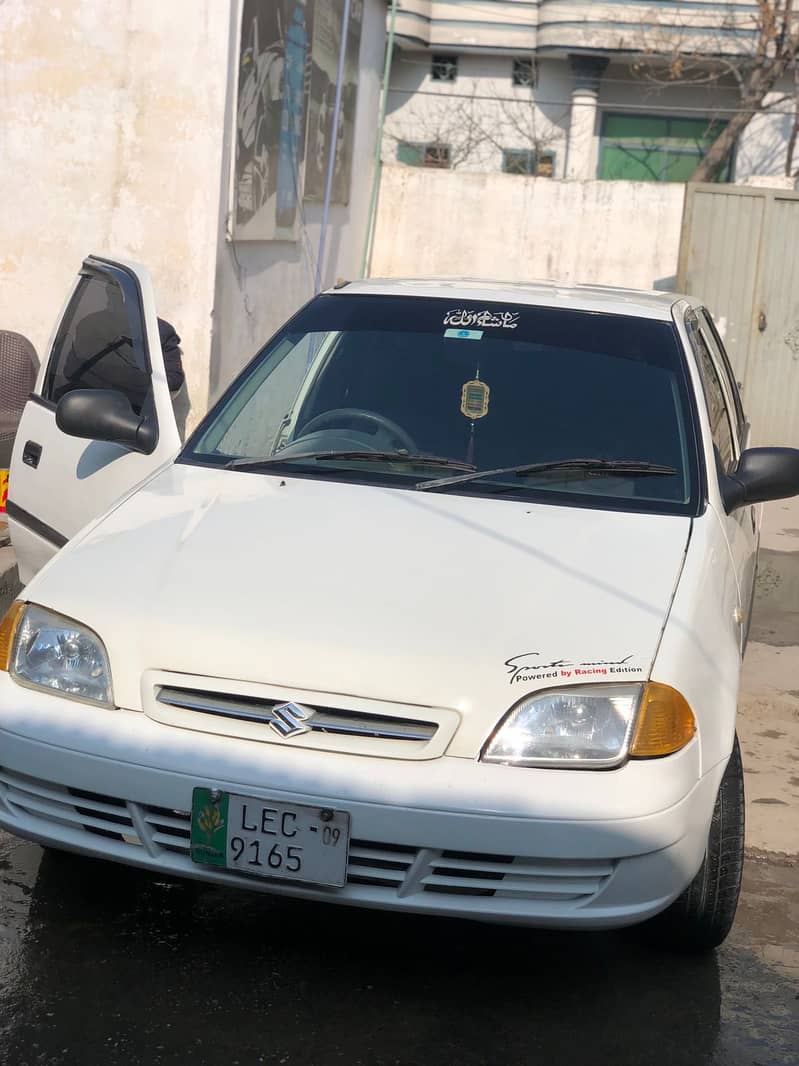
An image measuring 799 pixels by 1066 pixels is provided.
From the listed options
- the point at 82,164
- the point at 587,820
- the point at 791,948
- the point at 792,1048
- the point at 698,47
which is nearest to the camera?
the point at 587,820

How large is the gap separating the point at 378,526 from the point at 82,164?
5881 millimetres

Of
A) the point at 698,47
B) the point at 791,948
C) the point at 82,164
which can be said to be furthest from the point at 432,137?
the point at 791,948

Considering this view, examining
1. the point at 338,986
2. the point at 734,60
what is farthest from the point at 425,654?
the point at 734,60

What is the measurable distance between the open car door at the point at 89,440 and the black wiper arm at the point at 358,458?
47 centimetres

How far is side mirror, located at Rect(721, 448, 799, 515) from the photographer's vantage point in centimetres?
401

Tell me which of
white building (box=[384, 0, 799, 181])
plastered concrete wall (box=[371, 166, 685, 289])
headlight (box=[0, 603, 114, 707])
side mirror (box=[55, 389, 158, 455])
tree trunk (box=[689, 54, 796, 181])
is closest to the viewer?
headlight (box=[0, 603, 114, 707])

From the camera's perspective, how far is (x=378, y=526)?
11.6 ft

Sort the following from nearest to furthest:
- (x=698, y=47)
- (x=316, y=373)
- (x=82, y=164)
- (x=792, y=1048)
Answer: (x=792, y=1048) < (x=316, y=373) < (x=82, y=164) < (x=698, y=47)

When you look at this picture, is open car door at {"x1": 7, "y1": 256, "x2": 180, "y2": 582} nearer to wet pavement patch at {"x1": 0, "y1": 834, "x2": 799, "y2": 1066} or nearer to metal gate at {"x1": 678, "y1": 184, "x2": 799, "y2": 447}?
wet pavement patch at {"x1": 0, "y1": 834, "x2": 799, "y2": 1066}

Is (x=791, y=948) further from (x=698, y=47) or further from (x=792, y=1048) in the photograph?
(x=698, y=47)

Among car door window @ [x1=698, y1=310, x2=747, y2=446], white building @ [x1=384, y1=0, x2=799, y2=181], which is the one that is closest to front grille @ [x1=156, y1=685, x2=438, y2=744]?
car door window @ [x1=698, y1=310, x2=747, y2=446]

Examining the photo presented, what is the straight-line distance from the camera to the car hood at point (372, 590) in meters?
2.97

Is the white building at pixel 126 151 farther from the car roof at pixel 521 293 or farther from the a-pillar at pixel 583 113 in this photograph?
the a-pillar at pixel 583 113

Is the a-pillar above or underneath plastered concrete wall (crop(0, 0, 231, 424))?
above
